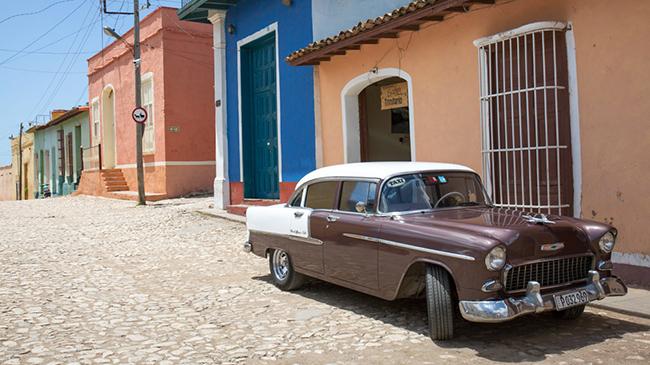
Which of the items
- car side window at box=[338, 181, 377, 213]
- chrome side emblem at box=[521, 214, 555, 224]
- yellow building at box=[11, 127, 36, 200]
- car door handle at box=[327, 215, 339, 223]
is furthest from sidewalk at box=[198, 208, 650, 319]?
yellow building at box=[11, 127, 36, 200]

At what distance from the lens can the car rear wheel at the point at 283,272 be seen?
6422 millimetres

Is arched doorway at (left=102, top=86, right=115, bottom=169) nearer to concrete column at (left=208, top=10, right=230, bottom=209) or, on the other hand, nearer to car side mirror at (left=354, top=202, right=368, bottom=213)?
concrete column at (left=208, top=10, right=230, bottom=209)

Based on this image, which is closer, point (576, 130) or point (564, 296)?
point (564, 296)

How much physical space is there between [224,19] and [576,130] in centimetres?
980

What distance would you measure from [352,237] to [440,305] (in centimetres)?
117

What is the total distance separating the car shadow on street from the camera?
4.32 meters

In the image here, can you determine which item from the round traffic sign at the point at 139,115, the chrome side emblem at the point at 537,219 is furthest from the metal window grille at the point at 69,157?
the chrome side emblem at the point at 537,219

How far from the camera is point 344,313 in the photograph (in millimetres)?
5551

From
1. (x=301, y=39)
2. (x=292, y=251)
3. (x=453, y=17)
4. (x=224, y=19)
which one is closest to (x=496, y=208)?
(x=292, y=251)

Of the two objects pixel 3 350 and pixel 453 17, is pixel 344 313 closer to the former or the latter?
pixel 3 350

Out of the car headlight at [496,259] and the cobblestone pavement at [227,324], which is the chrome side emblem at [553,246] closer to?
the car headlight at [496,259]

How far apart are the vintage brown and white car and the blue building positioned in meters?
5.08

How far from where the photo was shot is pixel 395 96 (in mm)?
10094

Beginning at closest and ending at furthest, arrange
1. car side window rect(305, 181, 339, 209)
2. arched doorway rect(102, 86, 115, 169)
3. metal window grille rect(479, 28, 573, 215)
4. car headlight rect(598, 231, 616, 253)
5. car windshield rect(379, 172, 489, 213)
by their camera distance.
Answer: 1. car headlight rect(598, 231, 616, 253)
2. car windshield rect(379, 172, 489, 213)
3. car side window rect(305, 181, 339, 209)
4. metal window grille rect(479, 28, 573, 215)
5. arched doorway rect(102, 86, 115, 169)
